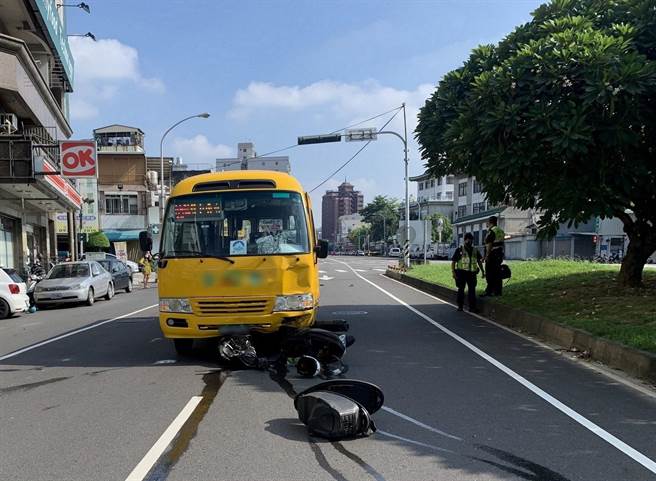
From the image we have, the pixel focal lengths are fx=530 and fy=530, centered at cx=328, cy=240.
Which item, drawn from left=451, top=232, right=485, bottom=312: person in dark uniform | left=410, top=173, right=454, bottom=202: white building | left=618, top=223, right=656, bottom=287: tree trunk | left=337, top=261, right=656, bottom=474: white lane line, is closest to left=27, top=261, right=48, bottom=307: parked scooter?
left=451, top=232, right=485, bottom=312: person in dark uniform

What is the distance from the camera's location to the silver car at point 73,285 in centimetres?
1662

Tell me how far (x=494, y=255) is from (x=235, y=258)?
24.8 feet

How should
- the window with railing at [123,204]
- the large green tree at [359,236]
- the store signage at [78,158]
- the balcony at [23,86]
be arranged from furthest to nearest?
the large green tree at [359,236] < the window with railing at [123,204] < the balcony at [23,86] < the store signage at [78,158]

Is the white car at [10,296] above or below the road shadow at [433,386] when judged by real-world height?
above

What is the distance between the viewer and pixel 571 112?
865 centimetres

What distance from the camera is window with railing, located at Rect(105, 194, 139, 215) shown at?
50062mm

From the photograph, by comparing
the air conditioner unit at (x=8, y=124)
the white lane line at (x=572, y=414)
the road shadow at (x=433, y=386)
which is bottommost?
the white lane line at (x=572, y=414)

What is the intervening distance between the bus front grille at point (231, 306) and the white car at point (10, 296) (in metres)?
9.81

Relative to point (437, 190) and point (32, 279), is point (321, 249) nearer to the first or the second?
point (32, 279)

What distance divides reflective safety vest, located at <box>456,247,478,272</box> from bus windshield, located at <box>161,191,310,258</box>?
5.84 metres

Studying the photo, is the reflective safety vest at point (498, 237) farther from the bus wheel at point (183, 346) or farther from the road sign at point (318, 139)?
the road sign at point (318, 139)

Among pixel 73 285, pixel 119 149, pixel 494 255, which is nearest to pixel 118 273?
pixel 73 285

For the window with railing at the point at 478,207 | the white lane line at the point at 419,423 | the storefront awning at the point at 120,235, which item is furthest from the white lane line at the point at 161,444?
the window with railing at the point at 478,207

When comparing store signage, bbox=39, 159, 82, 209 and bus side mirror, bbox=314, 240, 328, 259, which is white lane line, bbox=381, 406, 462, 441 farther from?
store signage, bbox=39, 159, 82, 209
